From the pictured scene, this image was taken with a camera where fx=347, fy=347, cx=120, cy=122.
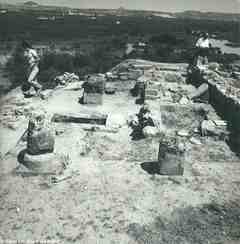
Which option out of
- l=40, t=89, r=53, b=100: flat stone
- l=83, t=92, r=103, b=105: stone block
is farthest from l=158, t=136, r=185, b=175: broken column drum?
l=40, t=89, r=53, b=100: flat stone

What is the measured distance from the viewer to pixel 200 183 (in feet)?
22.8

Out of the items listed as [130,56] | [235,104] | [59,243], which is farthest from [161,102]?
[130,56]

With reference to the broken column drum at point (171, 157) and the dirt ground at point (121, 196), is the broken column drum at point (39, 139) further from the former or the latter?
the broken column drum at point (171, 157)

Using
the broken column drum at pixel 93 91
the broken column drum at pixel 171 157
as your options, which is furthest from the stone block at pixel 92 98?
the broken column drum at pixel 171 157

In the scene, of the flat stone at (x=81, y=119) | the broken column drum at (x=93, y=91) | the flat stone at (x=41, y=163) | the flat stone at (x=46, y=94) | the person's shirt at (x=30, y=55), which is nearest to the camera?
the flat stone at (x=41, y=163)

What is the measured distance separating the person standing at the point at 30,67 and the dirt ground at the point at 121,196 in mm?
4094

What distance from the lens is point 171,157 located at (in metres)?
7.03

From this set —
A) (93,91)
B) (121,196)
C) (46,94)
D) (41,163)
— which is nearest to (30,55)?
(46,94)

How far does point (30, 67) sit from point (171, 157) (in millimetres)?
8058

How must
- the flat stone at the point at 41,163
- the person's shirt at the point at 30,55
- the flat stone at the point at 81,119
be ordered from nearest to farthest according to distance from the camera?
the flat stone at the point at 41,163
the flat stone at the point at 81,119
the person's shirt at the point at 30,55

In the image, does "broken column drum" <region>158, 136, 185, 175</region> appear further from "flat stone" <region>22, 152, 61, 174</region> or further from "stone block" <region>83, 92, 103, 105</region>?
"stone block" <region>83, 92, 103, 105</region>

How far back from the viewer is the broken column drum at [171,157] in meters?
7.03

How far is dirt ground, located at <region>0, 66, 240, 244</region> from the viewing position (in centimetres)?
536

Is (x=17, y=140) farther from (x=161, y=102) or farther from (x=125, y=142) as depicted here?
(x=161, y=102)
